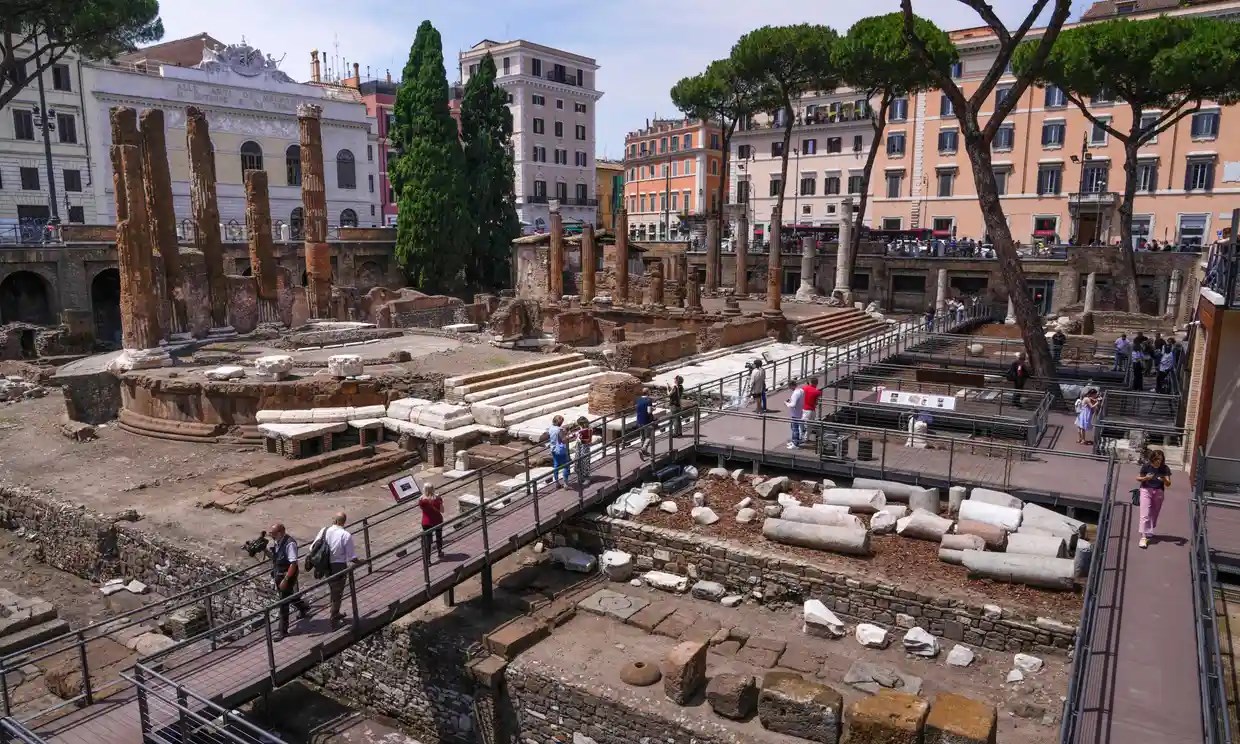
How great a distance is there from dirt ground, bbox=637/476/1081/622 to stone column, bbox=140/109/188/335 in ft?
68.0

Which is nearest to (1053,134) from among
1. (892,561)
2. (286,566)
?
(892,561)

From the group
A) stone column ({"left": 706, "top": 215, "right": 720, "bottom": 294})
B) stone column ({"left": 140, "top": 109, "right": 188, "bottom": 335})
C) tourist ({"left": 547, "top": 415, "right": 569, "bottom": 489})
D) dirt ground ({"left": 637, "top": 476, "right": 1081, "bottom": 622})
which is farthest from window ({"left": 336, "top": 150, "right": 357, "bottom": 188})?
dirt ground ({"left": 637, "top": 476, "right": 1081, "bottom": 622})

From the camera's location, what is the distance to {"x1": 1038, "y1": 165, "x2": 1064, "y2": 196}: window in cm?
4612

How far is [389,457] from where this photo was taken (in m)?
18.4

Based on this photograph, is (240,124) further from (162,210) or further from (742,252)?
(742,252)

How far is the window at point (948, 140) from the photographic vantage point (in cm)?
4912

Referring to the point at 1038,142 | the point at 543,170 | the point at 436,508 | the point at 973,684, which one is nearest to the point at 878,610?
the point at 973,684

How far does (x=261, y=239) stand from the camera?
29688 mm

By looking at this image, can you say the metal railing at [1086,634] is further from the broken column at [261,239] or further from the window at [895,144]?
the window at [895,144]

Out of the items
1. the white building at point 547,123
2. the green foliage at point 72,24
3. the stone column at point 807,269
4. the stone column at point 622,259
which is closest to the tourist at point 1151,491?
the stone column at point 622,259

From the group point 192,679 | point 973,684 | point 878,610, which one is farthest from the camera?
point 878,610

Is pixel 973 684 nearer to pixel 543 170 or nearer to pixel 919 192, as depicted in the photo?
pixel 919 192

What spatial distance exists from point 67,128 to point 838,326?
128 feet

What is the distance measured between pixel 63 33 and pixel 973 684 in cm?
3963
